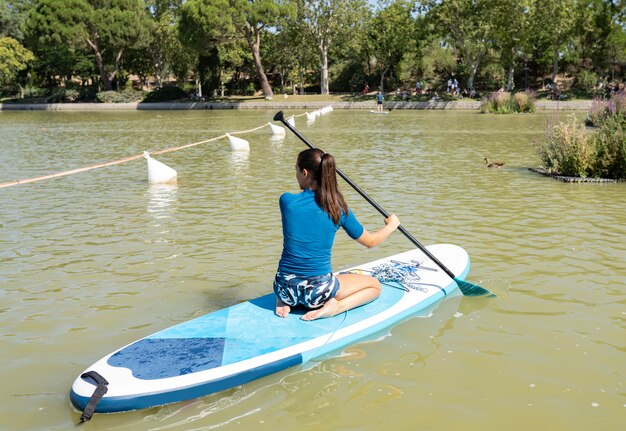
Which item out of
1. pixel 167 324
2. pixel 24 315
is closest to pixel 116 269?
pixel 24 315

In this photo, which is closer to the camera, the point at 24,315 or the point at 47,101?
the point at 24,315

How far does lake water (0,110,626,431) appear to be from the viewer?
438 cm

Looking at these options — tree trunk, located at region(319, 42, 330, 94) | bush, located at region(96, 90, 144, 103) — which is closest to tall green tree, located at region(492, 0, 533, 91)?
tree trunk, located at region(319, 42, 330, 94)

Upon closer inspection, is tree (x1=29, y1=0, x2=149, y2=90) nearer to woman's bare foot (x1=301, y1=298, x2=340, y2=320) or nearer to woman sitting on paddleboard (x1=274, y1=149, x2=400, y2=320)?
woman sitting on paddleboard (x1=274, y1=149, x2=400, y2=320)

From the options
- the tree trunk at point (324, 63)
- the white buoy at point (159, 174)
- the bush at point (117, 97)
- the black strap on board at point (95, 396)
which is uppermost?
the tree trunk at point (324, 63)

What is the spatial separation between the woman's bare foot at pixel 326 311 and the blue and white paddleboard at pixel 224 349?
4 centimetres

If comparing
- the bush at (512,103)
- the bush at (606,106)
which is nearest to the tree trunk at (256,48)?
the bush at (512,103)

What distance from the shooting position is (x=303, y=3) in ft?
178

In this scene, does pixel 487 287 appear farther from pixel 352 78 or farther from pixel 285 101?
pixel 352 78

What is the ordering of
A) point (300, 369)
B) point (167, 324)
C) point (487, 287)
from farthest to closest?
point (487, 287) < point (167, 324) < point (300, 369)

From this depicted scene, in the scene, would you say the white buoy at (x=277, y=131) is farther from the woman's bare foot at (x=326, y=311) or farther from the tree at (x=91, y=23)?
the tree at (x=91, y=23)

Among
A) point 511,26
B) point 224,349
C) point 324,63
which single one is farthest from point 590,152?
point 324,63

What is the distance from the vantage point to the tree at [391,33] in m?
56.7

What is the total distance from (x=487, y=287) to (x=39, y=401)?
4.56 metres
